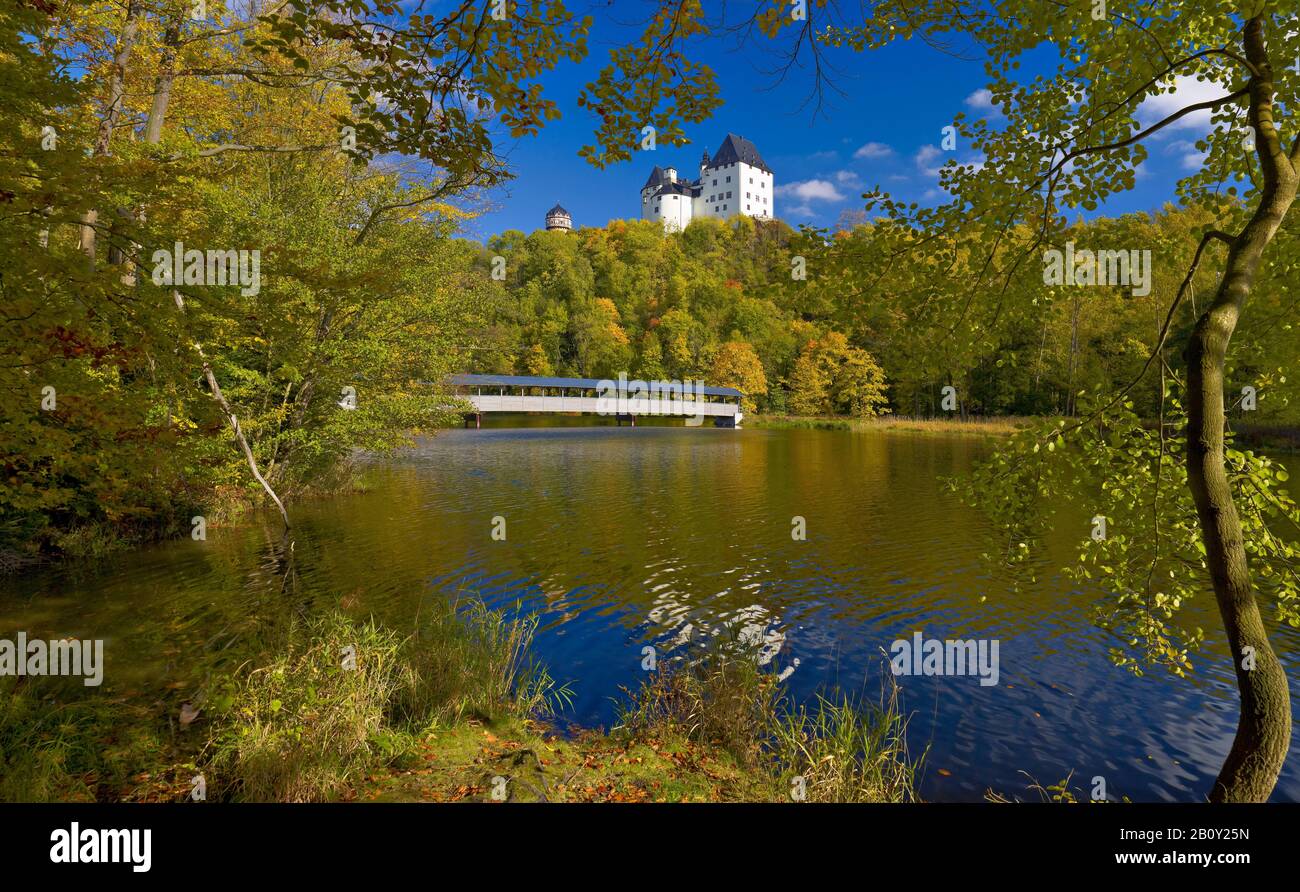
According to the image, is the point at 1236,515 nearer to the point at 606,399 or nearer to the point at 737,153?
the point at 606,399

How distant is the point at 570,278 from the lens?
4114 inches

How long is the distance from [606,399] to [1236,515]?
6774cm

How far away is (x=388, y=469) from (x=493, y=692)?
77.4 ft

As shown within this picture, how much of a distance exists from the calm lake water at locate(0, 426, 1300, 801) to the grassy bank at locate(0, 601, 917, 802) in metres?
0.80

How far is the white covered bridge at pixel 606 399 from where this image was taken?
61.4m

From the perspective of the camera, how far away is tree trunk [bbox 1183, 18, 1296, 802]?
3.45 meters

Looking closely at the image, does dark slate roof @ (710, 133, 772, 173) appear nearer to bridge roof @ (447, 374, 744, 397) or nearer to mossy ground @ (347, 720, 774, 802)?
bridge roof @ (447, 374, 744, 397)

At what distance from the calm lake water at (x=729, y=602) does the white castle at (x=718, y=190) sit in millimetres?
133220

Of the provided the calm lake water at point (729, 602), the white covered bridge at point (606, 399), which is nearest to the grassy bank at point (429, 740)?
the calm lake water at point (729, 602)

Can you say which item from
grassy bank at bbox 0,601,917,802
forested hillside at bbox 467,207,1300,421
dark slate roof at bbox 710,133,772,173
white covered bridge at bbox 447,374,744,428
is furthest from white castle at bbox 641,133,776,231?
grassy bank at bbox 0,601,917,802

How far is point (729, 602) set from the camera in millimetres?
11508

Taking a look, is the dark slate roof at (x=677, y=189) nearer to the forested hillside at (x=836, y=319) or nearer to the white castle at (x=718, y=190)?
the white castle at (x=718, y=190)

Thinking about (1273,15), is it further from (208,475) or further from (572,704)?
(208,475)
